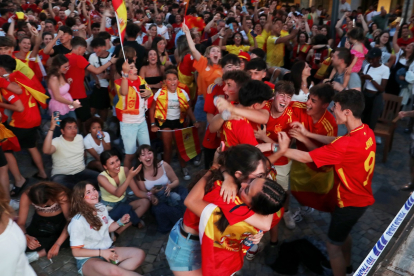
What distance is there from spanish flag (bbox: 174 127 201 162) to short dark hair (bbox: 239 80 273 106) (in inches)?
88.0

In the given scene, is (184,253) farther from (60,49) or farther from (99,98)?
(60,49)

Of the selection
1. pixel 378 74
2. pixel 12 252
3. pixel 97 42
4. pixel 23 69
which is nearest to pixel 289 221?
pixel 12 252

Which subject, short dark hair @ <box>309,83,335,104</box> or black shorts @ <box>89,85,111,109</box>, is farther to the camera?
black shorts @ <box>89,85,111,109</box>

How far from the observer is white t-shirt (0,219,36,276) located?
2.09 metres

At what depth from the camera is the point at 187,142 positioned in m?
5.41

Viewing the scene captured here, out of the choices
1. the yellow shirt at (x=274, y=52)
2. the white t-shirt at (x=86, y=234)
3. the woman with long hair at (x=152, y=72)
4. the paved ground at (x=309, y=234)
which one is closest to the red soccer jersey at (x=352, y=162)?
the paved ground at (x=309, y=234)

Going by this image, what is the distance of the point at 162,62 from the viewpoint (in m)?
6.35

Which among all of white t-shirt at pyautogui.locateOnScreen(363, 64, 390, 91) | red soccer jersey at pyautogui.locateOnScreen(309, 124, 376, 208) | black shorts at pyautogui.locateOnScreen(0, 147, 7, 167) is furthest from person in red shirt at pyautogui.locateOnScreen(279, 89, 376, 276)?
black shorts at pyautogui.locateOnScreen(0, 147, 7, 167)

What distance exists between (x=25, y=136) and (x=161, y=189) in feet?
7.09

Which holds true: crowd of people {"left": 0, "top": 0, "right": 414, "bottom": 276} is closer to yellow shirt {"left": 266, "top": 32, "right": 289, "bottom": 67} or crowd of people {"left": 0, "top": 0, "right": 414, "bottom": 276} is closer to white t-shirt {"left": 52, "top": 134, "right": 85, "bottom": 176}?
white t-shirt {"left": 52, "top": 134, "right": 85, "bottom": 176}

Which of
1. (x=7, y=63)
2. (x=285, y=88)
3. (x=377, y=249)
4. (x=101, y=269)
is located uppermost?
(x=7, y=63)

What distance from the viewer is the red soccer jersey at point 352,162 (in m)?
2.87

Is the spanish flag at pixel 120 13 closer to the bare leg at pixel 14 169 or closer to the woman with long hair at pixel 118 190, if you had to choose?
the woman with long hair at pixel 118 190

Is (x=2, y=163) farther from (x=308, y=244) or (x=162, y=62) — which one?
(x=308, y=244)
